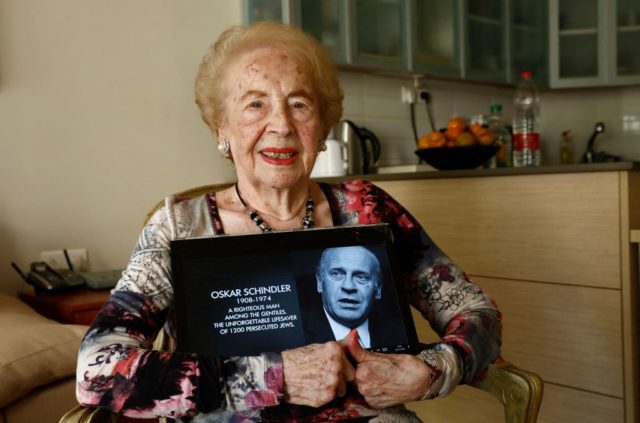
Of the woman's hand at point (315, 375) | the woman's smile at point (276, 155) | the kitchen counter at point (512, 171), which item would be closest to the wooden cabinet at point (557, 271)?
the kitchen counter at point (512, 171)

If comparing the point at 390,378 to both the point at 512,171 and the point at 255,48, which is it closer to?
the point at 255,48

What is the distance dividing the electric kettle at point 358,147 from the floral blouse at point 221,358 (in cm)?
141

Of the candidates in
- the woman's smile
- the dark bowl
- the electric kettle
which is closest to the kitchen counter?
the dark bowl

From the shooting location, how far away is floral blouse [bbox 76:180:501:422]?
833mm

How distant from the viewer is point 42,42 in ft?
6.39

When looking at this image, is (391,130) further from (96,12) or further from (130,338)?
(130,338)

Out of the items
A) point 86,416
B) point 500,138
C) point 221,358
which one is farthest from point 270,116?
point 500,138

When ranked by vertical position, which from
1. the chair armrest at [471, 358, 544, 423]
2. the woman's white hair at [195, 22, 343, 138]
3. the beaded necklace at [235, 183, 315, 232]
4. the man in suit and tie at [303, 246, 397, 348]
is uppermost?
the woman's white hair at [195, 22, 343, 138]

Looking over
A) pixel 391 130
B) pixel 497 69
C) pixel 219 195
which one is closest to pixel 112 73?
pixel 219 195

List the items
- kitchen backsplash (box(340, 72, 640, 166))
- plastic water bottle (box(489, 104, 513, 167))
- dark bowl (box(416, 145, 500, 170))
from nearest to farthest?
dark bowl (box(416, 145, 500, 170)) → kitchen backsplash (box(340, 72, 640, 166)) → plastic water bottle (box(489, 104, 513, 167))

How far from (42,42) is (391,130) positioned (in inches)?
64.3

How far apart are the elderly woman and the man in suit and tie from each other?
4 cm

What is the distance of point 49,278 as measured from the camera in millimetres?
1775

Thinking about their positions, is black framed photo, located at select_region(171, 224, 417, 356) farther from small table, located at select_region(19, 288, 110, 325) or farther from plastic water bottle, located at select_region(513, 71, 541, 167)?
plastic water bottle, located at select_region(513, 71, 541, 167)
